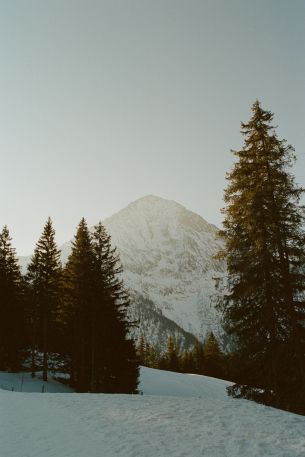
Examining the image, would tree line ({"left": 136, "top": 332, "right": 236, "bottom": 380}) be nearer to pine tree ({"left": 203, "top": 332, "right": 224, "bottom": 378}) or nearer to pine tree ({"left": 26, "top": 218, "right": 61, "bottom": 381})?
pine tree ({"left": 203, "top": 332, "right": 224, "bottom": 378})

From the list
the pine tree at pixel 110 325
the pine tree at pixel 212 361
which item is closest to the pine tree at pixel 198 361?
the pine tree at pixel 212 361

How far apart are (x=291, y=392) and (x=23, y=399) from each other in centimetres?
1313

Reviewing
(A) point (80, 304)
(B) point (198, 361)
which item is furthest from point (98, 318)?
(B) point (198, 361)

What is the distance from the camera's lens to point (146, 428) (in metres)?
12.4

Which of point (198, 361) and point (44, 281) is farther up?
point (44, 281)

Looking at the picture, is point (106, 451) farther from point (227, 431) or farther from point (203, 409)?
point (203, 409)

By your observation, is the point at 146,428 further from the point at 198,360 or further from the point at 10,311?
the point at 198,360

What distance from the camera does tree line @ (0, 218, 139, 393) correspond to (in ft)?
87.2

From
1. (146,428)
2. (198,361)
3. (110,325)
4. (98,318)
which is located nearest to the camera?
(146,428)

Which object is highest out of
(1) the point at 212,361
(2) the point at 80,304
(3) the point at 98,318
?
(2) the point at 80,304

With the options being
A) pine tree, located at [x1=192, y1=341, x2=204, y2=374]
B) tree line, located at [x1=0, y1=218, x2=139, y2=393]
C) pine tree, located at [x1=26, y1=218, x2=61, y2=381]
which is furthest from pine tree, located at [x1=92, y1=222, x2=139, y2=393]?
pine tree, located at [x1=192, y1=341, x2=204, y2=374]

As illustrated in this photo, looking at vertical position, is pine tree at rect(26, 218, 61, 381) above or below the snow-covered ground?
above

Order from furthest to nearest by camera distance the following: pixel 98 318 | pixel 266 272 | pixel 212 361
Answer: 1. pixel 212 361
2. pixel 98 318
3. pixel 266 272

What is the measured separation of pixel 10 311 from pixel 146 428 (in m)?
24.7
